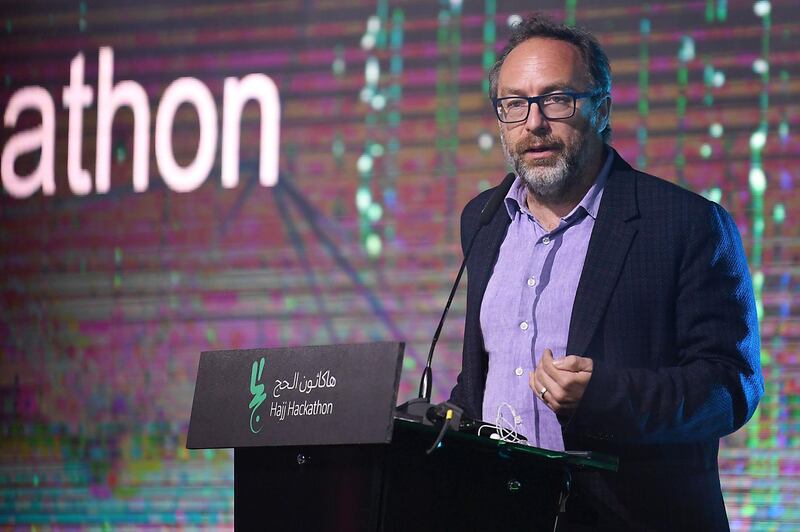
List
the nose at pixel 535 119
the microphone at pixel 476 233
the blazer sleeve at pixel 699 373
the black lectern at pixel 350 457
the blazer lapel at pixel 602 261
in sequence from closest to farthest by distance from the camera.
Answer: the black lectern at pixel 350 457, the blazer sleeve at pixel 699 373, the microphone at pixel 476 233, the blazer lapel at pixel 602 261, the nose at pixel 535 119

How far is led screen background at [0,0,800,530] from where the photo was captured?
11.5ft

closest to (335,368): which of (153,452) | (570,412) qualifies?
(570,412)

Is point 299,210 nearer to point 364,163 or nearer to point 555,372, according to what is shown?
point 364,163

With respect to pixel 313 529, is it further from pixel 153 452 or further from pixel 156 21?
pixel 156 21

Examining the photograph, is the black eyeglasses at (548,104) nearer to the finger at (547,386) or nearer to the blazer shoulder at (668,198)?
the blazer shoulder at (668,198)

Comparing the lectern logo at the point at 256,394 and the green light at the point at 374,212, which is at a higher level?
the green light at the point at 374,212

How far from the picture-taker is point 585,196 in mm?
2291

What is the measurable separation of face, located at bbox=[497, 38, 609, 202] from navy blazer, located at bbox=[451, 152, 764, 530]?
0.49 ft

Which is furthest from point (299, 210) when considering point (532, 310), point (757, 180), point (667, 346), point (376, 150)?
point (667, 346)

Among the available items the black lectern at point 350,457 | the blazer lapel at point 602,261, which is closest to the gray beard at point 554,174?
the blazer lapel at point 602,261

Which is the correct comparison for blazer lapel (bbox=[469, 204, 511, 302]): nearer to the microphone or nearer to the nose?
the microphone

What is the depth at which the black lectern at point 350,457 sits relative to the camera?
160 cm

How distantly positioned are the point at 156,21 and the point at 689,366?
118 inches

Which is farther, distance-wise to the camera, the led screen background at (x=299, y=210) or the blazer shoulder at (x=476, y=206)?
the led screen background at (x=299, y=210)
